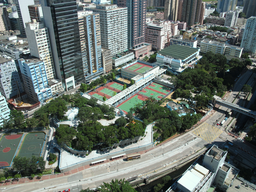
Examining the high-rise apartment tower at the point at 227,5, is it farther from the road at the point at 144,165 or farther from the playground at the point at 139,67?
the road at the point at 144,165

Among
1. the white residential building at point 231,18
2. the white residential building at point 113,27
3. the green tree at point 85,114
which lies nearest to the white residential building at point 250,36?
the white residential building at point 231,18

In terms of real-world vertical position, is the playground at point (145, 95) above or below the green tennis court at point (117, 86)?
below

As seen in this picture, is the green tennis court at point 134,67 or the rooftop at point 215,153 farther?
the green tennis court at point 134,67

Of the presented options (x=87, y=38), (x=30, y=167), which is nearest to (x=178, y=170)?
(x=30, y=167)

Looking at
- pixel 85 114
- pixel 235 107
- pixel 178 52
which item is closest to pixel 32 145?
pixel 85 114

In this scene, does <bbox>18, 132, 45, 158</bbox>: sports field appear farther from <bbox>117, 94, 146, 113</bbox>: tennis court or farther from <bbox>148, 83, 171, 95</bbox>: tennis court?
<bbox>148, 83, 171, 95</bbox>: tennis court

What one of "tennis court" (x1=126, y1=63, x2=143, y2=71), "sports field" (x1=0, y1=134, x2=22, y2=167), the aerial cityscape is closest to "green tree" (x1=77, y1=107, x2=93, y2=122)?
the aerial cityscape

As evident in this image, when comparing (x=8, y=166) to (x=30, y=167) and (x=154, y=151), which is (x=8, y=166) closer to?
(x=30, y=167)
